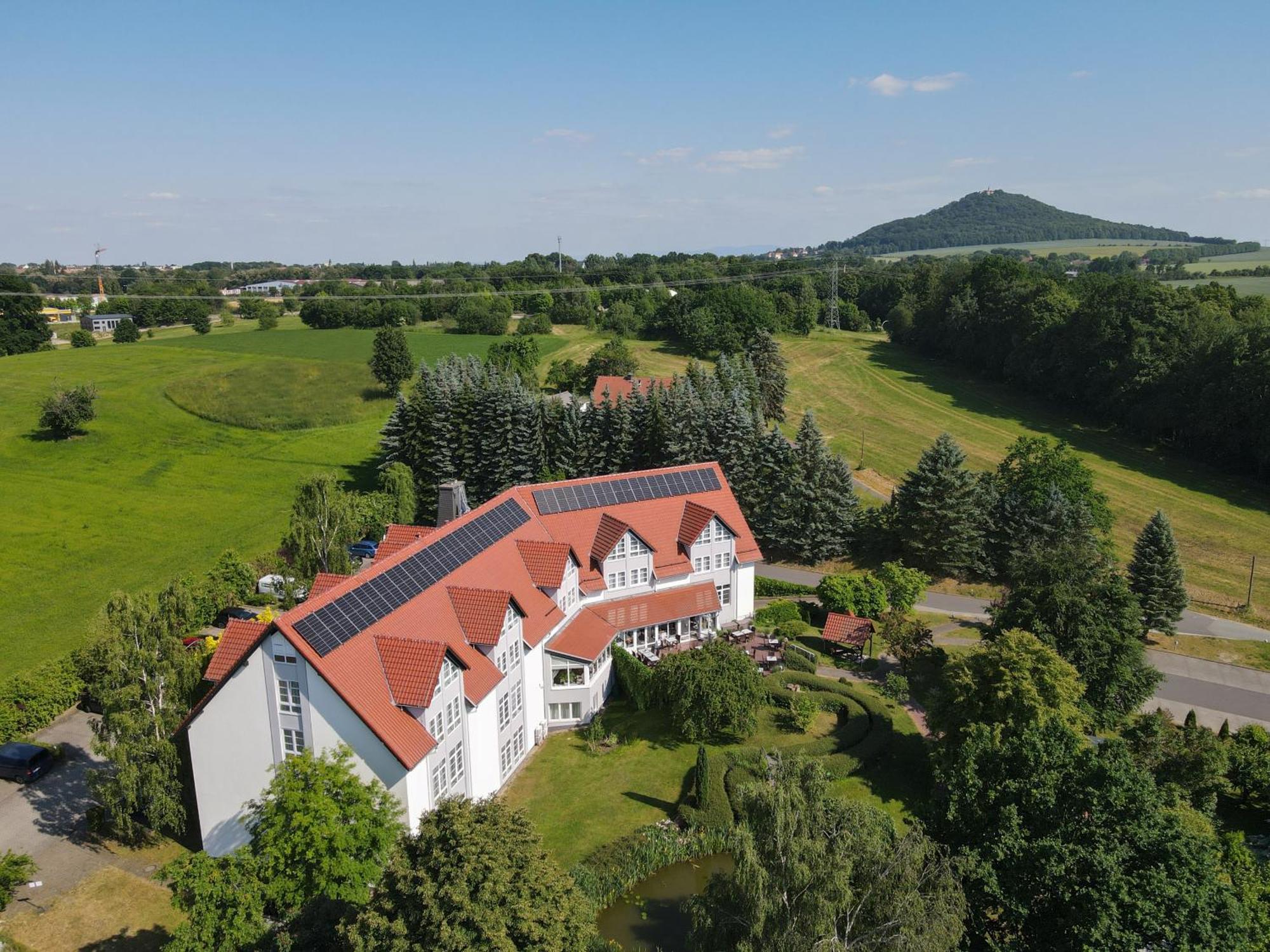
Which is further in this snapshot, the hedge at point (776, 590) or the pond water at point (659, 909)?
the hedge at point (776, 590)

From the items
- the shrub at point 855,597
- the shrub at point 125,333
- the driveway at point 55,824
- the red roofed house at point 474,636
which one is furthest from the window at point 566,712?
the shrub at point 125,333

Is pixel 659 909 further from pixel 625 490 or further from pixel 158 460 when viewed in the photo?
pixel 158 460

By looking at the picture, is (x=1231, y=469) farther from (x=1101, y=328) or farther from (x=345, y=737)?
(x=345, y=737)

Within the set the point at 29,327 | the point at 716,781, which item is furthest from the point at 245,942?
the point at 29,327

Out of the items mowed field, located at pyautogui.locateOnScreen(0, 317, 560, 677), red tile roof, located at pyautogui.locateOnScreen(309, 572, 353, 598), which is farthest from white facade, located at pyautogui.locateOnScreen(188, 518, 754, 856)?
mowed field, located at pyautogui.locateOnScreen(0, 317, 560, 677)

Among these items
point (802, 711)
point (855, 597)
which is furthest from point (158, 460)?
point (802, 711)

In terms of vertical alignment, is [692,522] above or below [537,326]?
below

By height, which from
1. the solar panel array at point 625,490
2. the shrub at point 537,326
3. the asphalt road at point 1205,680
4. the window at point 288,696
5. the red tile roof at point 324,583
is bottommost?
the asphalt road at point 1205,680

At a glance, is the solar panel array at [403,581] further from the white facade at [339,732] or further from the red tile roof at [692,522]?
the red tile roof at [692,522]
